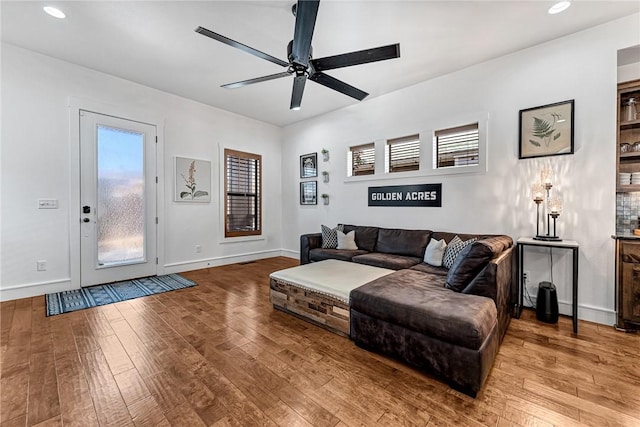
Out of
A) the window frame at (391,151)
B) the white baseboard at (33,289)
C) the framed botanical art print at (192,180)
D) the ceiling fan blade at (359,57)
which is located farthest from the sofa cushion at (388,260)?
the white baseboard at (33,289)

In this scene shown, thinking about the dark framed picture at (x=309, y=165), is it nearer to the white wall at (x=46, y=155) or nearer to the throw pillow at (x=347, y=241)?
the throw pillow at (x=347, y=241)

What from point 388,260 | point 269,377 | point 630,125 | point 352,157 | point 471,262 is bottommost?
point 269,377

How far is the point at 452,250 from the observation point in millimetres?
3230

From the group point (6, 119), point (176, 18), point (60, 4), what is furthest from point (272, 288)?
point (6, 119)

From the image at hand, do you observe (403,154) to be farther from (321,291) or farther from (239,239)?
(239,239)

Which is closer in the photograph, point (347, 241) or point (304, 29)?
point (304, 29)

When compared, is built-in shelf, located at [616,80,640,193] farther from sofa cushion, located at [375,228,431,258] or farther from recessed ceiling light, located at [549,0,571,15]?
sofa cushion, located at [375,228,431,258]

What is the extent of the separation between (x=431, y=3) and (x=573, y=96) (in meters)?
1.92

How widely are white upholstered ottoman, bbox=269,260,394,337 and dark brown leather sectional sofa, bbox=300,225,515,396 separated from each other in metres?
0.15

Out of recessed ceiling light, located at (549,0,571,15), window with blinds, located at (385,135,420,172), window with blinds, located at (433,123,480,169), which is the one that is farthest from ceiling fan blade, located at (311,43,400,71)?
window with blinds, located at (385,135,420,172)

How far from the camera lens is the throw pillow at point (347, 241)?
4434mm

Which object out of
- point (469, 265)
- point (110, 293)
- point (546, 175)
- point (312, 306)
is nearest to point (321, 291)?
point (312, 306)

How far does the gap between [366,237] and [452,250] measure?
147 cm

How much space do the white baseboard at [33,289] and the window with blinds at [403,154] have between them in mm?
5027
